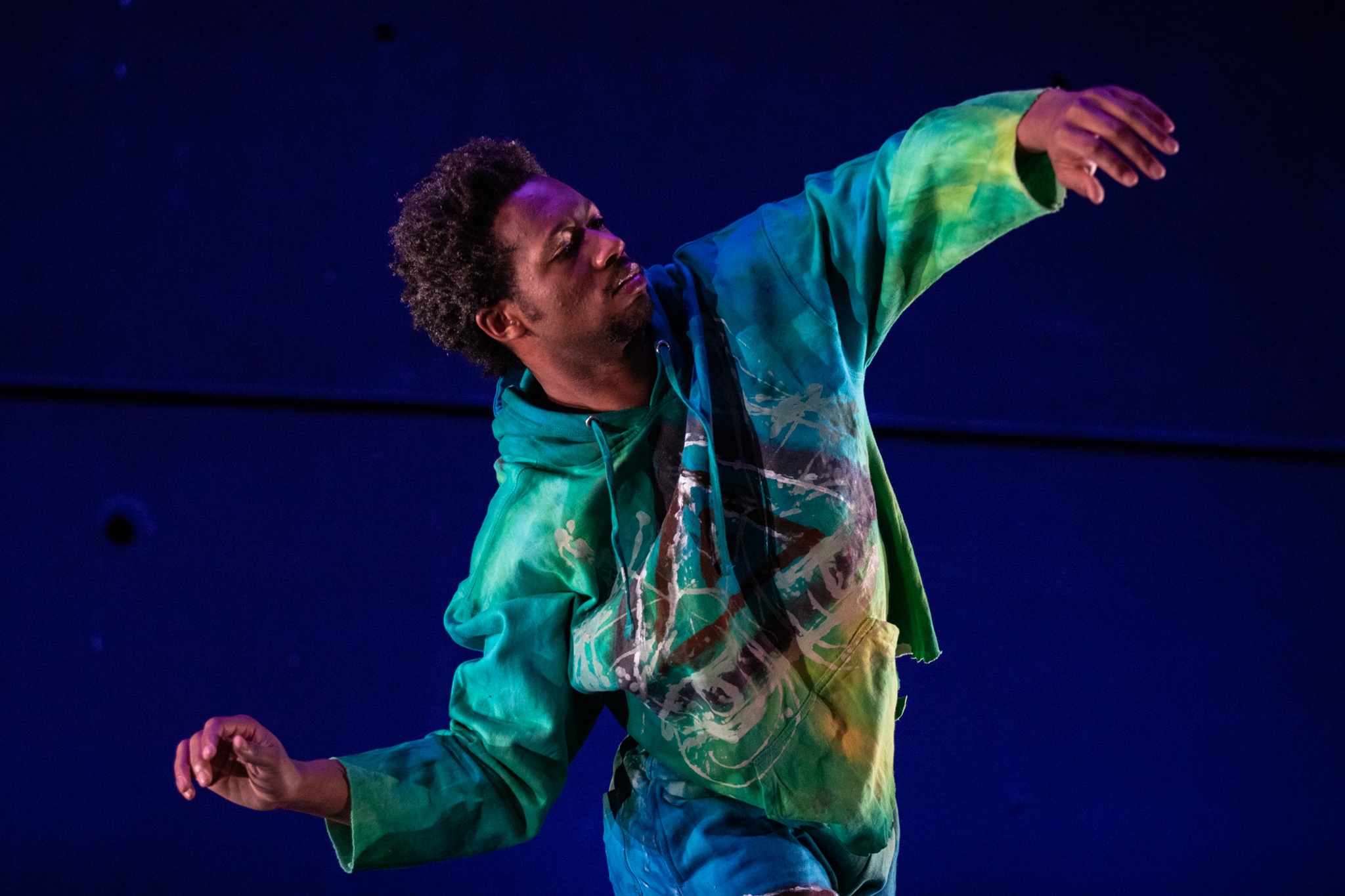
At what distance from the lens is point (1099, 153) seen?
98 centimetres

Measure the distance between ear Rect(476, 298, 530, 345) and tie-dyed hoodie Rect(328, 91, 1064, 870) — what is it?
0.11 metres

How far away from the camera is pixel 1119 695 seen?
2.15 metres

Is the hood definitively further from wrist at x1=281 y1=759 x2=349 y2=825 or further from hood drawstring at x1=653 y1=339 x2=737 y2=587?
wrist at x1=281 y1=759 x2=349 y2=825

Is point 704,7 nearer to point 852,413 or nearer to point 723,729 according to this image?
point 852,413

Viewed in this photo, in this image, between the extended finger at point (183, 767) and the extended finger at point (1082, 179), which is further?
the extended finger at point (183, 767)

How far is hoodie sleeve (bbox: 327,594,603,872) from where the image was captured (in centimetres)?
139

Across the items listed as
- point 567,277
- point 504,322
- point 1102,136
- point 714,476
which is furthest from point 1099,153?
point 504,322

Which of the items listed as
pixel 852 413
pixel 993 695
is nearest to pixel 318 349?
pixel 852 413

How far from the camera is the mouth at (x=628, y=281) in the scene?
53.1 inches

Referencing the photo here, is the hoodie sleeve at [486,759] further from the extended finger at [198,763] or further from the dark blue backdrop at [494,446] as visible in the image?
the dark blue backdrop at [494,446]

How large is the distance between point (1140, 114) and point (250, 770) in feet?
3.45

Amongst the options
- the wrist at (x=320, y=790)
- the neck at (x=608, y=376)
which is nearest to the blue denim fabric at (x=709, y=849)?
the wrist at (x=320, y=790)

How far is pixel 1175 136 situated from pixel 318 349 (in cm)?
155

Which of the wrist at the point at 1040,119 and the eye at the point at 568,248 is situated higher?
the wrist at the point at 1040,119
